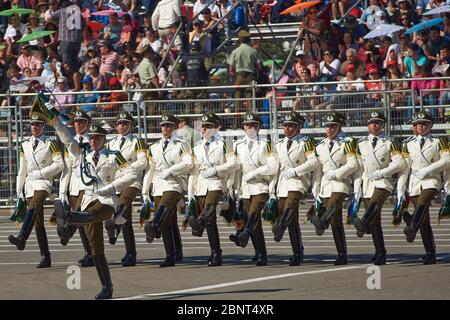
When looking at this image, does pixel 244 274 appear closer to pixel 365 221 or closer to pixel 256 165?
pixel 365 221

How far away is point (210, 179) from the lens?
19469 millimetres

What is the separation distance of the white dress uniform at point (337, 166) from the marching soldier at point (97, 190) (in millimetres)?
3714

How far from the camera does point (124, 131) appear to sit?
2003 centimetres

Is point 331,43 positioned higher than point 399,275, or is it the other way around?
point 331,43

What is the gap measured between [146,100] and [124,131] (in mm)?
6480

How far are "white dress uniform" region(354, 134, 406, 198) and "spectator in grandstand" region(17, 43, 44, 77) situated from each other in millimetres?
12429

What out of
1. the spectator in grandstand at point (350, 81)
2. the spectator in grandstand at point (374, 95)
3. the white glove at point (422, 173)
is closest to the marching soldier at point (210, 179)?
the white glove at point (422, 173)

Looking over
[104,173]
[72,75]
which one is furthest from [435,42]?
[104,173]

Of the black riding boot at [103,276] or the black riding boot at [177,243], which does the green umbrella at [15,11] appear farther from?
the black riding boot at [103,276]

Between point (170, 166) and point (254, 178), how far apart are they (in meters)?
1.31

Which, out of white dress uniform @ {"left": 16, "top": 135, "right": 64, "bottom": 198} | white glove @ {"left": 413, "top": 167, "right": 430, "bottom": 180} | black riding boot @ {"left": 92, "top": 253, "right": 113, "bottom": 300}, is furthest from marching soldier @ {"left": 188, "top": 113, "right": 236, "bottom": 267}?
black riding boot @ {"left": 92, "top": 253, "right": 113, "bottom": 300}

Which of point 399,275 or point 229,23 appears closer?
point 399,275
